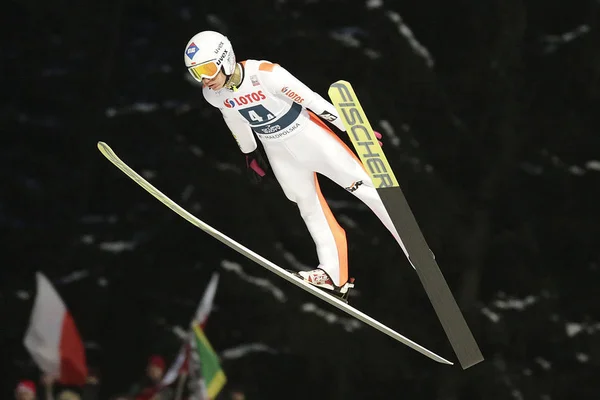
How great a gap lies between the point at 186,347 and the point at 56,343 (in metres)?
0.94

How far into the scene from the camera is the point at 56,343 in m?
7.32

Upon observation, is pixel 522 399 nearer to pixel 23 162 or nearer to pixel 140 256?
pixel 140 256

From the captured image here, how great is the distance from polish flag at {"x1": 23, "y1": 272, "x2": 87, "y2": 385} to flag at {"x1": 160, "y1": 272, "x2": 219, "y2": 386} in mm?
623

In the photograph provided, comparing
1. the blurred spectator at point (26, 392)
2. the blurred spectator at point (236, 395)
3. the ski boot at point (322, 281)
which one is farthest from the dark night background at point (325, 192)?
the ski boot at point (322, 281)

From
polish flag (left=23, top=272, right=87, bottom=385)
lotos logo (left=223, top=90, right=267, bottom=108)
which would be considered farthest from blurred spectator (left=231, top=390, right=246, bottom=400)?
lotos logo (left=223, top=90, right=267, bottom=108)

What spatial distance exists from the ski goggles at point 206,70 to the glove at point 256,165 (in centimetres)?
43

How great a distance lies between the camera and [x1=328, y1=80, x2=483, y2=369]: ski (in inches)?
150

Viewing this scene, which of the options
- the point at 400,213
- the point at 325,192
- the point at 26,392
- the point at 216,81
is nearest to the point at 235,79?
the point at 216,81

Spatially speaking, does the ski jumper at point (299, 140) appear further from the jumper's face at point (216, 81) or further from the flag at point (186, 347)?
the flag at point (186, 347)

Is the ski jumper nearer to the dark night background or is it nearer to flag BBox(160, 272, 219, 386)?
the dark night background

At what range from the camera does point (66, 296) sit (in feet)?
26.1

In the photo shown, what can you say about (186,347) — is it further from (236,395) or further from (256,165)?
(256,165)

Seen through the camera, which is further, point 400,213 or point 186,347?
point 186,347

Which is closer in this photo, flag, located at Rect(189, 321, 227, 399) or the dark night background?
flag, located at Rect(189, 321, 227, 399)
